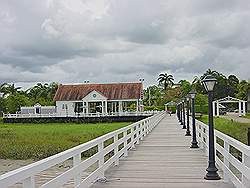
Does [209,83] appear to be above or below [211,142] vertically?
above

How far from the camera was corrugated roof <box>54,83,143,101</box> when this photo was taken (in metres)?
71.9

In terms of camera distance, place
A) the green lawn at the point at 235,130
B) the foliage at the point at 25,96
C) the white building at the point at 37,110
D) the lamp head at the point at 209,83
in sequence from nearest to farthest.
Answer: the lamp head at the point at 209,83 → the green lawn at the point at 235,130 → the white building at the point at 37,110 → the foliage at the point at 25,96

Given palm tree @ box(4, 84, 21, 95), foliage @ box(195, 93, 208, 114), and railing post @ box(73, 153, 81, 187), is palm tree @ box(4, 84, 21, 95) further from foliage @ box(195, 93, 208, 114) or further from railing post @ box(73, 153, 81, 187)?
railing post @ box(73, 153, 81, 187)

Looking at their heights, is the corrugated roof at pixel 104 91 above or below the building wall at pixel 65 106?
above

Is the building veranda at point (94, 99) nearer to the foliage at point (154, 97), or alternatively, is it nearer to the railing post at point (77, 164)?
the foliage at point (154, 97)

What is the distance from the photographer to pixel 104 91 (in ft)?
243

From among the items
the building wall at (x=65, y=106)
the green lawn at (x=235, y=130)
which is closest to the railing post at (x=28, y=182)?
the green lawn at (x=235, y=130)

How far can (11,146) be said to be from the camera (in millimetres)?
23766

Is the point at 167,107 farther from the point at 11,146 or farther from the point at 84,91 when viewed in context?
the point at 11,146

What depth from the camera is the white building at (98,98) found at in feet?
234

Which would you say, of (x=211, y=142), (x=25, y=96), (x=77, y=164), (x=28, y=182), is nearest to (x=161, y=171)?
(x=211, y=142)

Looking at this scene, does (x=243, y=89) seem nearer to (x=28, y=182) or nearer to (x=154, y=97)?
(x=154, y=97)

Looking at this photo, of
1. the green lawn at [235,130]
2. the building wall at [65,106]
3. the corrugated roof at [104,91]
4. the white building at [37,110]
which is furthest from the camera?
the building wall at [65,106]

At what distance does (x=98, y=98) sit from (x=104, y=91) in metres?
3.11
